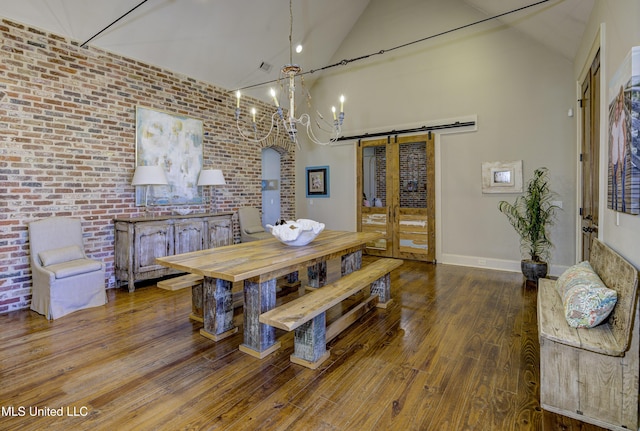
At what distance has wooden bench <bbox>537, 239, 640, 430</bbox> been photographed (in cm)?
163

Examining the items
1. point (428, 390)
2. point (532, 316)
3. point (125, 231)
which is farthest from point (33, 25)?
point (532, 316)

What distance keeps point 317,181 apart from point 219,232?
270 cm

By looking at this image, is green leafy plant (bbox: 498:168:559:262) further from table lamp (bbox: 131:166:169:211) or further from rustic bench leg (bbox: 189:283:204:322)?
table lamp (bbox: 131:166:169:211)

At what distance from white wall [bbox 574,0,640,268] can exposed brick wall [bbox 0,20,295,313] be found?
201 inches

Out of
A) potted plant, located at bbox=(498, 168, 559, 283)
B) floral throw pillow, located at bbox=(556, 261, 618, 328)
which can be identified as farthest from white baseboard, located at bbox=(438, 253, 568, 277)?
floral throw pillow, located at bbox=(556, 261, 618, 328)

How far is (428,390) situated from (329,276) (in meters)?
2.75

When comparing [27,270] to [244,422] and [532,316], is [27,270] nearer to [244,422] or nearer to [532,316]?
[244,422]

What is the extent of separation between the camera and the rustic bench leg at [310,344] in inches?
90.4

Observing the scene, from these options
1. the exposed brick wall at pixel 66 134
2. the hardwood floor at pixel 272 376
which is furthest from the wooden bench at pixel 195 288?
the exposed brick wall at pixel 66 134

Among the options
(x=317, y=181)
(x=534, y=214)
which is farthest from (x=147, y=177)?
(x=534, y=214)

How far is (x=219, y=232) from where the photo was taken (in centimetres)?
512

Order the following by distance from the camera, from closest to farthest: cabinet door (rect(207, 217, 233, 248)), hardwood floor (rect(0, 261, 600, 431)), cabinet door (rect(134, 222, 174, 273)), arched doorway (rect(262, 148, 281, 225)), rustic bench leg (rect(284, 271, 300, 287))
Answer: hardwood floor (rect(0, 261, 600, 431))
cabinet door (rect(134, 222, 174, 273))
rustic bench leg (rect(284, 271, 300, 287))
cabinet door (rect(207, 217, 233, 248))
arched doorway (rect(262, 148, 281, 225))

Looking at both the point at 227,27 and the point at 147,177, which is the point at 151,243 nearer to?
the point at 147,177

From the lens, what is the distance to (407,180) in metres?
5.89
